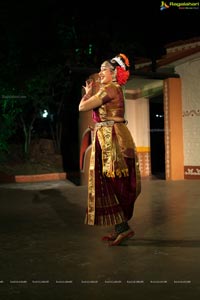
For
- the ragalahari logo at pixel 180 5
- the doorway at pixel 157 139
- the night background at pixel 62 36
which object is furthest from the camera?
the doorway at pixel 157 139

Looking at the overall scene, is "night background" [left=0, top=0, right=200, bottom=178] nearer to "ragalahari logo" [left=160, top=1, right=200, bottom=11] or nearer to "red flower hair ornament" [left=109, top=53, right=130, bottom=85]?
"ragalahari logo" [left=160, top=1, right=200, bottom=11]

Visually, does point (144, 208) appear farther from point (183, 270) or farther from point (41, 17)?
point (41, 17)

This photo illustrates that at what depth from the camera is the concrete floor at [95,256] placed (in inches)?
128

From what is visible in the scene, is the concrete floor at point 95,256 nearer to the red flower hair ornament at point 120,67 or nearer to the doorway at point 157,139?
the red flower hair ornament at point 120,67

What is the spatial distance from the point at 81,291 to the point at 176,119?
9403 millimetres

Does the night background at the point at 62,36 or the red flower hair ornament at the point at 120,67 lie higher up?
the night background at the point at 62,36

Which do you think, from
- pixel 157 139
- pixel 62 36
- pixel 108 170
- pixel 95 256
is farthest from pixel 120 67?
pixel 157 139

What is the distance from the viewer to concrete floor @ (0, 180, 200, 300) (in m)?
3.26

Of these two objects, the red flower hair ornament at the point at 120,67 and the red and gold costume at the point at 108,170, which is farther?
the red flower hair ornament at the point at 120,67

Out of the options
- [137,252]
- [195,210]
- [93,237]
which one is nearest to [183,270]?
[137,252]

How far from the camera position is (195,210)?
700 centimetres

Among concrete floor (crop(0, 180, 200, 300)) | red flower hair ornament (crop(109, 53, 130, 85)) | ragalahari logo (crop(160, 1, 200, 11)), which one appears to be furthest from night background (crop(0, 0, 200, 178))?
red flower hair ornament (crop(109, 53, 130, 85))

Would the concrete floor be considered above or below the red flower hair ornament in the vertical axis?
below

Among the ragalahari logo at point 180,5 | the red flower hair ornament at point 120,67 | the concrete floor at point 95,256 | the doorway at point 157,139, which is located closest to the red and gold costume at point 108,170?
the red flower hair ornament at point 120,67
